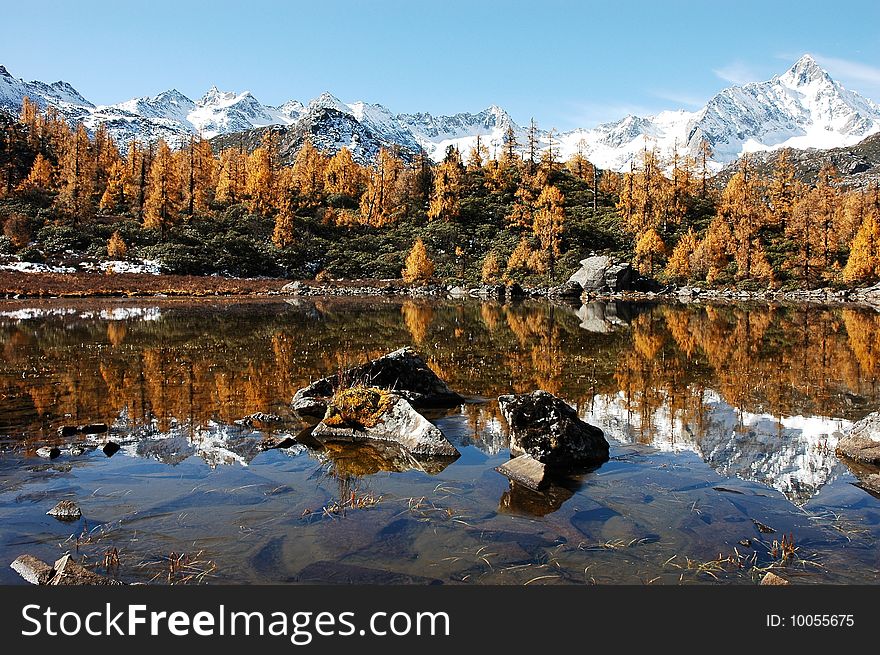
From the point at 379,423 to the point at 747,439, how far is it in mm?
7276

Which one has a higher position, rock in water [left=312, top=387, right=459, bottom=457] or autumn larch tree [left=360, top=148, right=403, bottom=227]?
autumn larch tree [left=360, top=148, right=403, bottom=227]

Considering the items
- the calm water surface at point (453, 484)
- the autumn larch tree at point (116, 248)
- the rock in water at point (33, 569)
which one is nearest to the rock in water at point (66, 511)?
the calm water surface at point (453, 484)

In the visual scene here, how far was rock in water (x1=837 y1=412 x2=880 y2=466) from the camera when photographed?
9.34 meters

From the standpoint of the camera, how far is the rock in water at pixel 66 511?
6.80 m

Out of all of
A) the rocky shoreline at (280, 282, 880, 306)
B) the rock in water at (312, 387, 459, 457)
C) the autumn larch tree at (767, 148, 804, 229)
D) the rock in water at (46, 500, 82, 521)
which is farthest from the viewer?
the autumn larch tree at (767, 148, 804, 229)

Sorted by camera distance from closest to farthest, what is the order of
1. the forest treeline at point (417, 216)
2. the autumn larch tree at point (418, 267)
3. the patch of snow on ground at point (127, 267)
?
the patch of snow on ground at point (127, 267), the forest treeline at point (417, 216), the autumn larch tree at point (418, 267)

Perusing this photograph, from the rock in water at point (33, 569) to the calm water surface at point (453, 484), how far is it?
0.37 ft

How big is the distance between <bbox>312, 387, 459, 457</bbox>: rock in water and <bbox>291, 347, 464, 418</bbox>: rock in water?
151 centimetres

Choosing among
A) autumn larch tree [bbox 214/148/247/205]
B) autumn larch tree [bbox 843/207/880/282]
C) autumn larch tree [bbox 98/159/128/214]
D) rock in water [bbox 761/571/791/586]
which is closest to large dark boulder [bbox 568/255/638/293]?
autumn larch tree [bbox 843/207/880/282]

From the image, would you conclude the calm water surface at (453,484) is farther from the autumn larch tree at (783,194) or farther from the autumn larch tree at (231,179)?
the autumn larch tree at (231,179)

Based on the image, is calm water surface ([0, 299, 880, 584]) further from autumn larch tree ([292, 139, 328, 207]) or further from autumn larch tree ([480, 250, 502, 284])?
autumn larch tree ([292, 139, 328, 207])

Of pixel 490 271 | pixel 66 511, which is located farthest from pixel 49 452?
pixel 490 271

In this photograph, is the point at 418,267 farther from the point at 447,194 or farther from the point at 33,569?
the point at 33,569

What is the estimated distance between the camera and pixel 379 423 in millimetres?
10852
